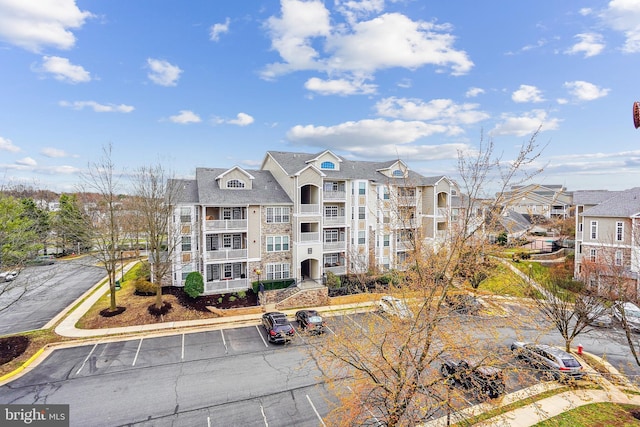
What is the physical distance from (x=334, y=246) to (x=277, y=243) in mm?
5529

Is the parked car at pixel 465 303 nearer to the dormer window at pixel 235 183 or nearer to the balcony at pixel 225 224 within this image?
the balcony at pixel 225 224

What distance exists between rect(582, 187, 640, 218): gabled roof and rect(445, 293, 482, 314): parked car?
29.8 metres

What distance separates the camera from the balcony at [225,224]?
26.6 m

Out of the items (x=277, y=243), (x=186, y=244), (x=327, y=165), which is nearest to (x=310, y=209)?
(x=277, y=243)

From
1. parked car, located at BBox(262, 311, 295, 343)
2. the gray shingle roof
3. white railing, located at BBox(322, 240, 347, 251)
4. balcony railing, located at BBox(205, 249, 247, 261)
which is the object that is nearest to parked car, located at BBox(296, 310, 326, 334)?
parked car, located at BBox(262, 311, 295, 343)

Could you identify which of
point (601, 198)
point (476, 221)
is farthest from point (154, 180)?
point (601, 198)

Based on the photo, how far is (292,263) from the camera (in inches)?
1158

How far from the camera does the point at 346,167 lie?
3416 cm

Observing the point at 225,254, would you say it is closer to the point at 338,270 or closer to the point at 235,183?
the point at 235,183

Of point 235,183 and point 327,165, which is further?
point 327,165

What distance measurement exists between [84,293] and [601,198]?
169 ft

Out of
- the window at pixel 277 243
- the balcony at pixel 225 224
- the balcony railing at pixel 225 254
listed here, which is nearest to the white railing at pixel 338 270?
the window at pixel 277 243

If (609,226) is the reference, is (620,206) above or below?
above

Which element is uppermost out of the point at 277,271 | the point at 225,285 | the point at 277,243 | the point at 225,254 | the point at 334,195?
the point at 334,195
